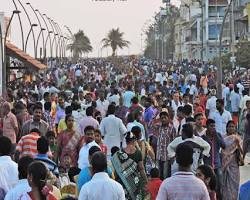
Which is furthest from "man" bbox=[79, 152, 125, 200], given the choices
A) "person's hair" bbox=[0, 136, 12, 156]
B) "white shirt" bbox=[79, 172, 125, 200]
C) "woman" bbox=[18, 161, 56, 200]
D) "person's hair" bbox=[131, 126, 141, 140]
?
"person's hair" bbox=[131, 126, 141, 140]

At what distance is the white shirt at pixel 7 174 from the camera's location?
932 centimetres

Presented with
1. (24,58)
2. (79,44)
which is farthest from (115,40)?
(24,58)

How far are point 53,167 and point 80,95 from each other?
1219 cm

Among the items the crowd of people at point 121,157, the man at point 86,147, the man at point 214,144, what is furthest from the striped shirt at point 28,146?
the man at point 214,144

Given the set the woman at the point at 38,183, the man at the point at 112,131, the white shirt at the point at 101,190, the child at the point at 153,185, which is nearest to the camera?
the woman at the point at 38,183

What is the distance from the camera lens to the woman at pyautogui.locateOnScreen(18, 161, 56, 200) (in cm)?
761

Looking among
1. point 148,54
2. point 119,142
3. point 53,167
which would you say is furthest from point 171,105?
point 148,54

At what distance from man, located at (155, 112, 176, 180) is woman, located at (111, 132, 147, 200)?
3248mm

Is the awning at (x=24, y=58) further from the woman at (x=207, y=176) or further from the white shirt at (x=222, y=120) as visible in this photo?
the woman at (x=207, y=176)

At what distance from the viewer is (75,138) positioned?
13.8 metres

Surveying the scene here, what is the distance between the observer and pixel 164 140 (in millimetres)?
14641

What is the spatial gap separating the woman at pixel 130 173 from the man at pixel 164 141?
325 centimetres

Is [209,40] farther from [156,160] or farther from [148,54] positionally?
[156,160]

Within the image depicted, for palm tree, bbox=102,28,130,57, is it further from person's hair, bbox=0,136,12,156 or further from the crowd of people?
person's hair, bbox=0,136,12,156
